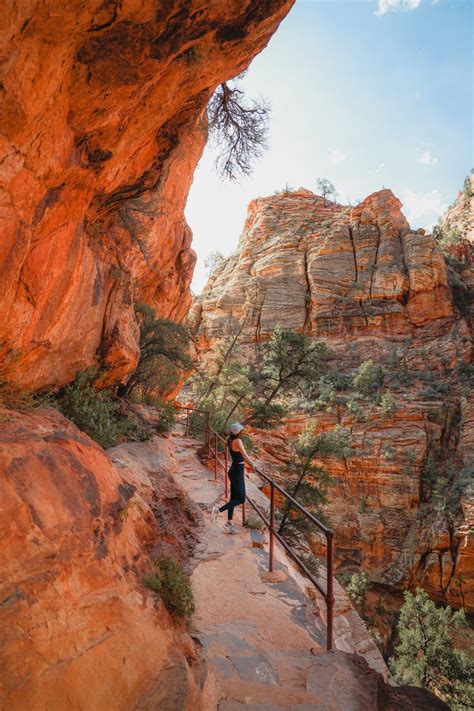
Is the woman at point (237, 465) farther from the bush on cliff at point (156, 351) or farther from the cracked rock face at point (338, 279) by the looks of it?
the cracked rock face at point (338, 279)

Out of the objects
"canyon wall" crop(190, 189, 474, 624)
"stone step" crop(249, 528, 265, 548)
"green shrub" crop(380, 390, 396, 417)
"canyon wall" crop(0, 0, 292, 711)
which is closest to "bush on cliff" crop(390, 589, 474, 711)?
"canyon wall" crop(190, 189, 474, 624)

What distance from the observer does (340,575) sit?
19672 mm

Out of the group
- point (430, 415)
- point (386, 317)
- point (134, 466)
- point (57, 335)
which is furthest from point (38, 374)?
point (386, 317)

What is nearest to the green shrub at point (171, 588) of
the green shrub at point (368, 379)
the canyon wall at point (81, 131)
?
the canyon wall at point (81, 131)

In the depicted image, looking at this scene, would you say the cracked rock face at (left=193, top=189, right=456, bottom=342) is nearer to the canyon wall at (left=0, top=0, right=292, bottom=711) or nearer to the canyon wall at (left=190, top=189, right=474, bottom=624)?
the canyon wall at (left=190, top=189, right=474, bottom=624)

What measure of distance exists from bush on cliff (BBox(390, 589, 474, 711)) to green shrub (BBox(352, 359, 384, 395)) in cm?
1339

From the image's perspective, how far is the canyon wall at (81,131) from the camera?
9.25ft

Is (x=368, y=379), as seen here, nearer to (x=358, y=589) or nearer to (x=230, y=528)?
(x=358, y=589)

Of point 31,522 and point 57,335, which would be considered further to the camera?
point 57,335

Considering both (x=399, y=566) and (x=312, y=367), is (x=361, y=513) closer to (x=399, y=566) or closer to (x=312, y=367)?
(x=399, y=566)

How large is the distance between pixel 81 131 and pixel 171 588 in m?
4.45

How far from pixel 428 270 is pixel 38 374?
1340 inches

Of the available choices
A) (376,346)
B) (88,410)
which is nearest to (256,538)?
(88,410)

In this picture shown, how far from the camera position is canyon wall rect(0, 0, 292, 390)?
282 centimetres
